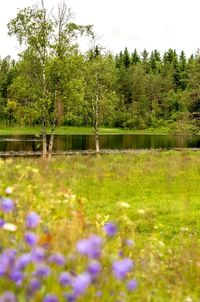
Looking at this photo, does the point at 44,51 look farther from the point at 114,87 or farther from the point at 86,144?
the point at 114,87

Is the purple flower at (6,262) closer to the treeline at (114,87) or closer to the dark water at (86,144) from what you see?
the treeline at (114,87)

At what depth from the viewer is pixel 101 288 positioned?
3574 mm

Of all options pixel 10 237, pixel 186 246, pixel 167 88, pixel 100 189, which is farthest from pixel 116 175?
pixel 167 88

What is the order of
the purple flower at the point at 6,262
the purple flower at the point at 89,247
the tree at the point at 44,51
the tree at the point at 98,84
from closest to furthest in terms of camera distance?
the purple flower at the point at 89,247 → the purple flower at the point at 6,262 → the tree at the point at 44,51 → the tree at the point at 98,84

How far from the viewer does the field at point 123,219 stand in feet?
12.0

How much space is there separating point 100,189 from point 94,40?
32.2m

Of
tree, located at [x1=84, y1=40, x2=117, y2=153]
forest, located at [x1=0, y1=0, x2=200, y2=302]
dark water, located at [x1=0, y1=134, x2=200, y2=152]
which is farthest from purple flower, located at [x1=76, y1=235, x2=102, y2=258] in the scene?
tree, located at [x1=84, y1=40, x2=117, y2=153]

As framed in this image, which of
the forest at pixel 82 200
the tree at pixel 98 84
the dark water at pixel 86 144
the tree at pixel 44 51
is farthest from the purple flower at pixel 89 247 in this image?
the tree at pixel 98 84

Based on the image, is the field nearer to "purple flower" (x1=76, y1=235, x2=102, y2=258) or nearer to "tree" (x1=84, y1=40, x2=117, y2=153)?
"purple flower" (x1=76, y1=235, x2=102, y2=258)

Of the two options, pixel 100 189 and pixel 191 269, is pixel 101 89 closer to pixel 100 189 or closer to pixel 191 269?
pixel 100 189

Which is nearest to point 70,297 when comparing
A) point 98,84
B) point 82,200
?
point 82,200

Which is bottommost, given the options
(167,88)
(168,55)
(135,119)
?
(135,119)

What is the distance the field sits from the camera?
12.0ft

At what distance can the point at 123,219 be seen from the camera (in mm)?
3859
